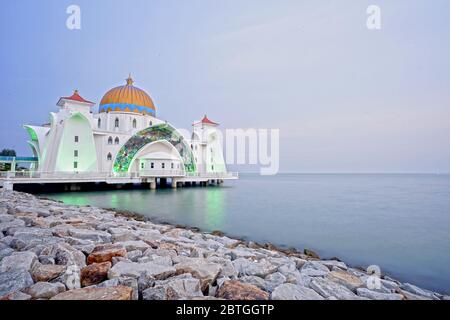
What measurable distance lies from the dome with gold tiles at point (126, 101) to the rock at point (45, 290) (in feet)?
86.0

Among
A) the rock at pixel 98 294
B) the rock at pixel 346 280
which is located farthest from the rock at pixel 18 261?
the rock at pixel 346 280

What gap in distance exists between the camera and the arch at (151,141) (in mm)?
22391

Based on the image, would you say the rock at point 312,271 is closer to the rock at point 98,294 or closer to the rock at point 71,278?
the rock at point 98,294

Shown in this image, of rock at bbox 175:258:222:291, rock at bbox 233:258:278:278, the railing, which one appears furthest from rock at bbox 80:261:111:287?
the railing

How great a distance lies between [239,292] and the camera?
1995 mm

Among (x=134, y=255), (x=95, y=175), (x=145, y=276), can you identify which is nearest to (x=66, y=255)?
(x=134, y=255)

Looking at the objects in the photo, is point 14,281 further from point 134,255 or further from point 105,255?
point 134,255

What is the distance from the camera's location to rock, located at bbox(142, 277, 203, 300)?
185 centimetres

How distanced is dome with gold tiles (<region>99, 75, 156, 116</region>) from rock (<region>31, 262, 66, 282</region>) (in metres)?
25.8

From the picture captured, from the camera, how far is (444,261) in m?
5.70

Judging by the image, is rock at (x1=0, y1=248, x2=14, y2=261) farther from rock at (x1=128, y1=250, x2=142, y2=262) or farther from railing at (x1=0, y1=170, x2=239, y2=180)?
railing at (x1=0, y1=170, x2=239, y2=180)
